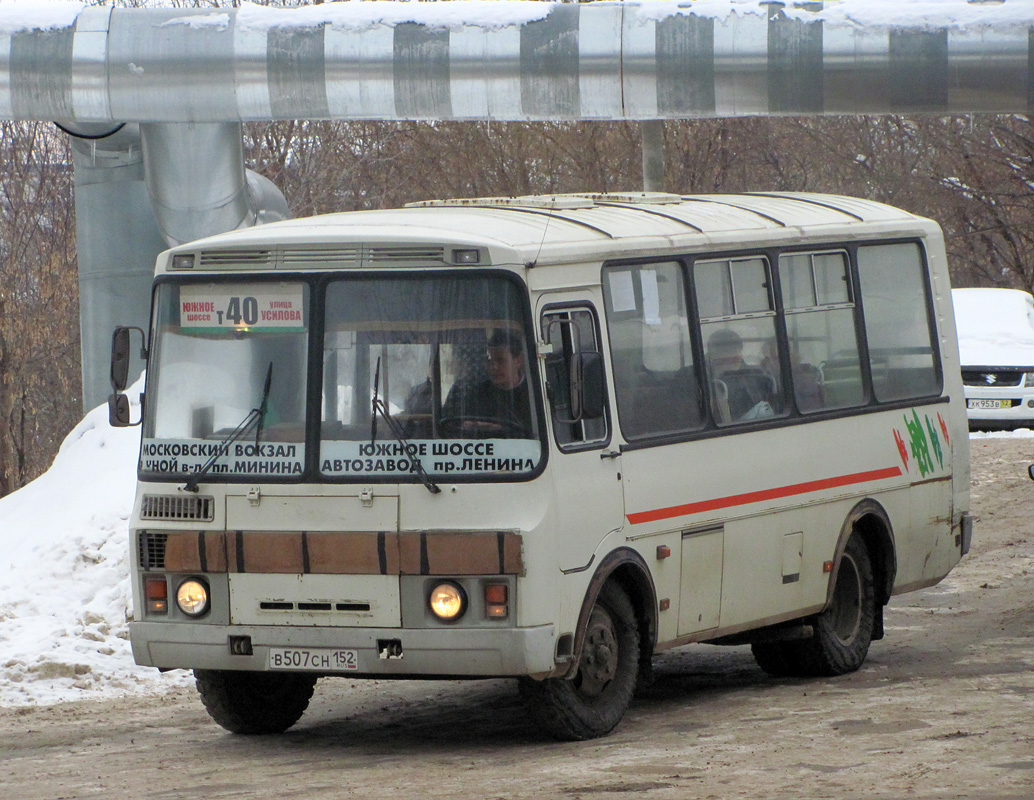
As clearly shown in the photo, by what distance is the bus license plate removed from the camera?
812cm

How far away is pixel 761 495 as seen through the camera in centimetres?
974

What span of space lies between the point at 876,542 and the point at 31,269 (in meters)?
22.6

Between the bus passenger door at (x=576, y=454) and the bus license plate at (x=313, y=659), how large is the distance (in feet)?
3.34

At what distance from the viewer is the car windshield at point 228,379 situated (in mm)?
8281

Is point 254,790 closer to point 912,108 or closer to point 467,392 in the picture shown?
point 467,392

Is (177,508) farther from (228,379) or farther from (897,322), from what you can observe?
(897,322)

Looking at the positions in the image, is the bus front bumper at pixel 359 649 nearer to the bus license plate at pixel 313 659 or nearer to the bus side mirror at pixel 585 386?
the bus license plate at pixel 313 659

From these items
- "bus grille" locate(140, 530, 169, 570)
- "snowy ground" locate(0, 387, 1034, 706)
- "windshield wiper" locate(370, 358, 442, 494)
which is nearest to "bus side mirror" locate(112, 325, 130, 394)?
"bus grille" locate(140, 530, 169, 570)

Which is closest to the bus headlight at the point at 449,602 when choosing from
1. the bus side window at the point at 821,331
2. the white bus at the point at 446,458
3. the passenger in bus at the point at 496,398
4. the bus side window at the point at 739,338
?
the white bus at the point at 446,458

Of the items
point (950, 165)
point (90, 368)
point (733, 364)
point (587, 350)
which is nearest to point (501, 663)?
point (587, 350)

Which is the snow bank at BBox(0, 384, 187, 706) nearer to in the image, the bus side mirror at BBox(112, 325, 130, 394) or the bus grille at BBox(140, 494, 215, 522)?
the bus grille at BBox(140, 494, 215, 522)

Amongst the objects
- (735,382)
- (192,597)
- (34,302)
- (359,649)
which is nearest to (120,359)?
(192,597)

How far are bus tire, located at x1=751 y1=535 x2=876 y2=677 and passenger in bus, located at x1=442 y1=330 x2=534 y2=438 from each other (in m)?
3.20

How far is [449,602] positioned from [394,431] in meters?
0.78
